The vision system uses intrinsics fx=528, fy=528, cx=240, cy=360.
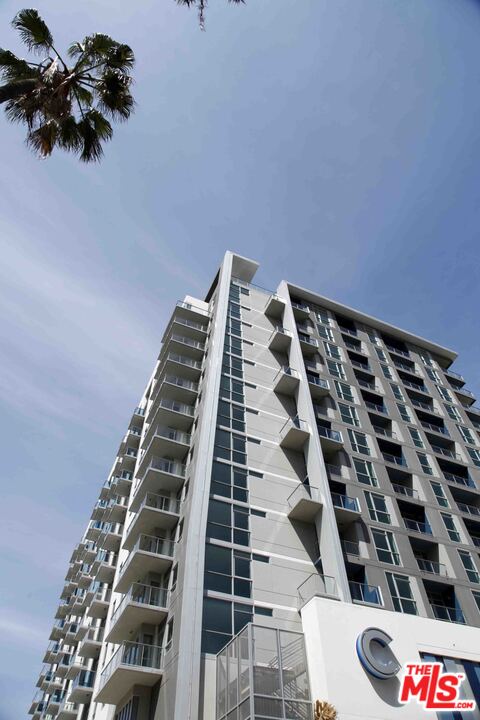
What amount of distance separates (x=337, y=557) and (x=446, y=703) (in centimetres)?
Result: 799

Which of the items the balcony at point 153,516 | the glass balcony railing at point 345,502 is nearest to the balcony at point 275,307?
the glass balcony railing at point 345,502

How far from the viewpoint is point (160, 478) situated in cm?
3375

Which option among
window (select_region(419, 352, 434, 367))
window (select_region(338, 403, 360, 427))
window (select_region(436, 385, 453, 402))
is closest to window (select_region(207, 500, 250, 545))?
window (select_region(338, 403, 360, 427))

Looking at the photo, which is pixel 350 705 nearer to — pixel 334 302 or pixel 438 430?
pixel 438 430

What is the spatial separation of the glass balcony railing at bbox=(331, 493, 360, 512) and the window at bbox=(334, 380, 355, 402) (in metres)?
9.59

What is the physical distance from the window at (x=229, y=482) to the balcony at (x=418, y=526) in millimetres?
11229

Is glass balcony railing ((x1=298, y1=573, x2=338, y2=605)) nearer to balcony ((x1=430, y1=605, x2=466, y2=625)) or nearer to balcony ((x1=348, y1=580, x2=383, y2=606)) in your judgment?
balcony ((x1=348, y1=580, x2=383, y2=606))

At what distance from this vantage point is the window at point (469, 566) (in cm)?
3228

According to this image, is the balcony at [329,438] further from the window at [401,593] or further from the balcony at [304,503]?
the window at [401,593]

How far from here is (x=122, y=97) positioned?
17234 millimetres

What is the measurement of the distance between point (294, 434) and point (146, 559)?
39.8 feet

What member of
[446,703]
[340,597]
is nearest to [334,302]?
[340,597]

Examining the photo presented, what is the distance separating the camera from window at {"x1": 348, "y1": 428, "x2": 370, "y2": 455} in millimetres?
36969

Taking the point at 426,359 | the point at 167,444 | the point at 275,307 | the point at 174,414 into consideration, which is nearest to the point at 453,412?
the point at 426,359
